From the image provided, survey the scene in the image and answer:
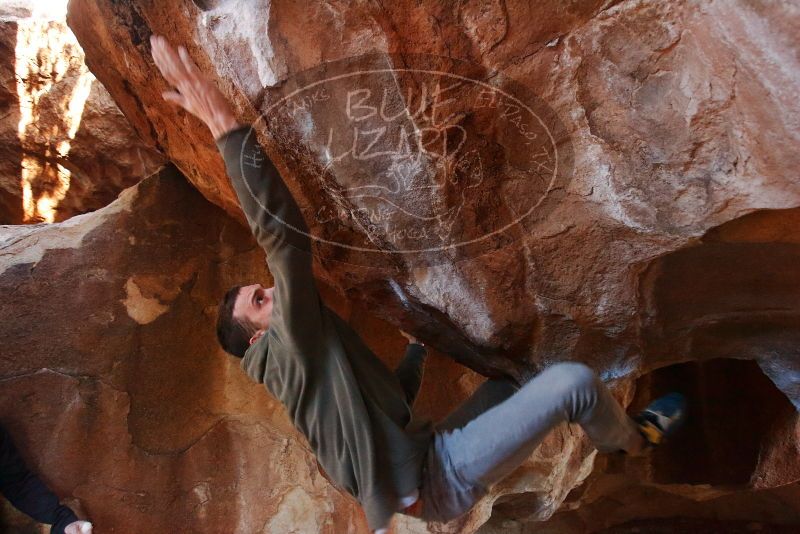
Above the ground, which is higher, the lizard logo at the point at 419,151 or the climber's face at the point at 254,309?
the lizard logo at the point at 419,151

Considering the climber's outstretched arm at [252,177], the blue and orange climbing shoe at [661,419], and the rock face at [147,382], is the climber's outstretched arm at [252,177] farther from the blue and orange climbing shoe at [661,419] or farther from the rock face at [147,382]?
the rock face at [147,382]

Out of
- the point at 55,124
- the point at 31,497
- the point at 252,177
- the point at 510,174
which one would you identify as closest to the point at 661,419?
the point at 510,174

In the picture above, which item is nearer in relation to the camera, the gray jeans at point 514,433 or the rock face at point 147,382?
the gray jeans at point 514,433

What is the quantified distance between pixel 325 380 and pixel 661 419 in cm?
81

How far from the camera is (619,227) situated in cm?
130

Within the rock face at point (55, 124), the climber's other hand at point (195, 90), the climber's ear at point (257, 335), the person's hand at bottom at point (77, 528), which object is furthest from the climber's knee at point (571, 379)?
the rock face at point (55, 124)

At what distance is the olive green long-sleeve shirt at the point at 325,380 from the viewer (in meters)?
1.11

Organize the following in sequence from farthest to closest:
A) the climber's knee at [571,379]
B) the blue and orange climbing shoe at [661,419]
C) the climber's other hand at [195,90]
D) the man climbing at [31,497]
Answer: the man climbing at [31,497], the blue and orange climbing shoe at [661,419], the climber's knee at [571,379], the climber's other hand at [195,90]

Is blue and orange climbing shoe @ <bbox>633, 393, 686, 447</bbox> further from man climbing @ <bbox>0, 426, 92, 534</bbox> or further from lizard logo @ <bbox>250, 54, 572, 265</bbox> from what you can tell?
man climbing @ <bbox>0, 426, 92, 534</bbox>

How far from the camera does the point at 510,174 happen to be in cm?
137

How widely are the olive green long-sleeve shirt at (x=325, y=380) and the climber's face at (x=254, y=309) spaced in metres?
0.09

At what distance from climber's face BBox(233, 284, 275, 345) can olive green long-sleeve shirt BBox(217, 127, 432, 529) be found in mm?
88

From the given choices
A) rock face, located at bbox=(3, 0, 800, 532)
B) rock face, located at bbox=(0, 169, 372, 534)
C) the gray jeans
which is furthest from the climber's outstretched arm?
rock face, located at bbox=(0, 169, 372, 534)

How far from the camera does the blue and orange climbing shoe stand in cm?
137
